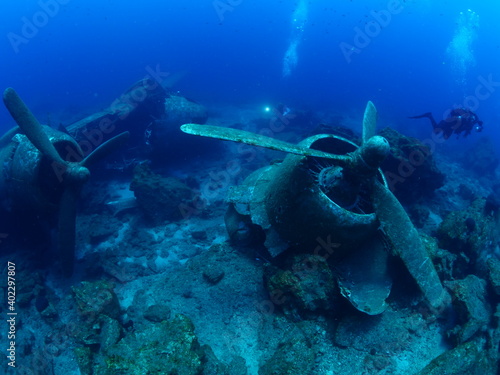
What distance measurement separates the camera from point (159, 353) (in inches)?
187

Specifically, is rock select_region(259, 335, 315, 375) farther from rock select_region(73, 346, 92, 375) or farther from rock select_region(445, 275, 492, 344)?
rock select_region(73, 346, 92, 375)

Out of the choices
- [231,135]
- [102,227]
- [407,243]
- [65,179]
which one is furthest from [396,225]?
[102,227]

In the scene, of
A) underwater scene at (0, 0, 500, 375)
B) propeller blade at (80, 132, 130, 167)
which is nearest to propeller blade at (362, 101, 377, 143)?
underwater scene at (0, 0, 500, 375)

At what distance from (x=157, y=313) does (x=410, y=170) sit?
905 cm

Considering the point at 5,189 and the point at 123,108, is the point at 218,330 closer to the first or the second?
the point at 5,189

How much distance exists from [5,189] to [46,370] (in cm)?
549

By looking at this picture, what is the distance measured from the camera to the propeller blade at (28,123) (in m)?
6.82

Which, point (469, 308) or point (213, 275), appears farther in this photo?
point (213, 275)

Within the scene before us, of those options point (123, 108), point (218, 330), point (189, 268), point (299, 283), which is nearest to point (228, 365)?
point (218, 330)

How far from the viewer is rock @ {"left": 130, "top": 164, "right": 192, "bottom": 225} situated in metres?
10.3

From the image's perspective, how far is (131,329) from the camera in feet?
21.0

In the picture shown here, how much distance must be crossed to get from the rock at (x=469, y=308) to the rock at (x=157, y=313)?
5.84 meters

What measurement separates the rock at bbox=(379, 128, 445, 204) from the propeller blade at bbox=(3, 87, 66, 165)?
10.2 metres

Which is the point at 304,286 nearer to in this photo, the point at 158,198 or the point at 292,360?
the point at 292,360
